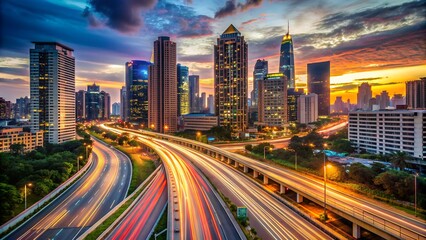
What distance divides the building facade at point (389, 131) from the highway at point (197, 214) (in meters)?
49.3

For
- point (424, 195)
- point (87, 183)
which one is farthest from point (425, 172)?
point (87, 183)

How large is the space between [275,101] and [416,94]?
77.7 m

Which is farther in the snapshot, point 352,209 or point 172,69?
point 172,69

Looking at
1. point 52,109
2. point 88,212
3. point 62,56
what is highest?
point 62,56

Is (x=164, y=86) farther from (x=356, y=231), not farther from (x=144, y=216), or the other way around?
(x=356, y=231)

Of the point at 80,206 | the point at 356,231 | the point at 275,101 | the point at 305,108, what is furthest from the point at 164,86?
the point at 356,231

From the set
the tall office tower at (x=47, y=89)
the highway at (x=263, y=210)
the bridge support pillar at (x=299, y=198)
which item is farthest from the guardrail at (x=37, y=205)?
the tall office tower at (x=47, y=89)

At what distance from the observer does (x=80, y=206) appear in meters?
36.6

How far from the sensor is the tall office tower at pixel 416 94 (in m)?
68.7

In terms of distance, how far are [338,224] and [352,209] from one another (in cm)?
217

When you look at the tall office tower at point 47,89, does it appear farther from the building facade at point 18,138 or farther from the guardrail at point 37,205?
the guardrail at point 37,205

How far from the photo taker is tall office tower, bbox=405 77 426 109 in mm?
68706

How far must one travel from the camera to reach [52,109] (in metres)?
98.3

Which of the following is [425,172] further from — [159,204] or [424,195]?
[159,204]
